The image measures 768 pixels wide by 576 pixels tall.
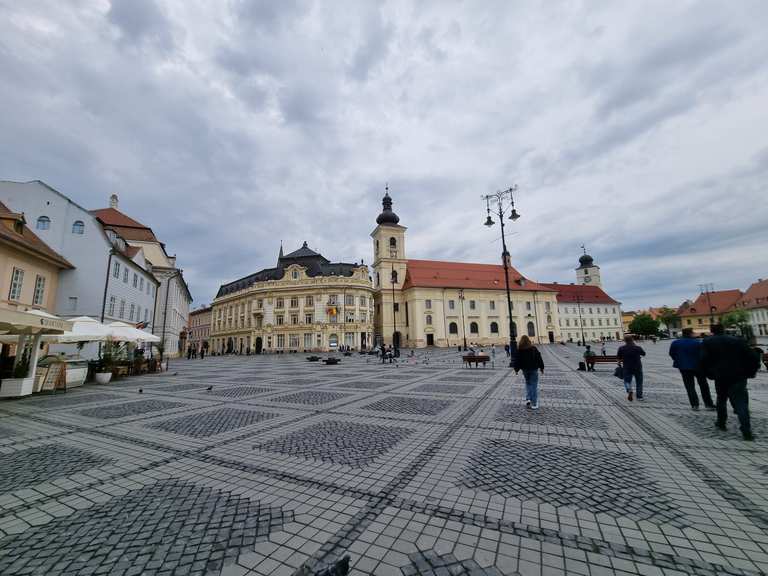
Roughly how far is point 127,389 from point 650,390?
61.7 feet

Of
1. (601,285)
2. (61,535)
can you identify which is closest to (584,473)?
(61,535)

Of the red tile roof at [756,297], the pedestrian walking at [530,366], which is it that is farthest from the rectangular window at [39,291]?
the red tile roof at [756,297]

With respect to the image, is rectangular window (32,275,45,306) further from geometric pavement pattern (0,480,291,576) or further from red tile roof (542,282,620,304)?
red tile roof (542,282,620,304)

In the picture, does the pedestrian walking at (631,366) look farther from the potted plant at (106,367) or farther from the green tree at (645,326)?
the green tree at (645,326)

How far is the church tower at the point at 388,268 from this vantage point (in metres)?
65.8

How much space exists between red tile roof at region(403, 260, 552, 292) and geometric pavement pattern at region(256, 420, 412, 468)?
5911cm

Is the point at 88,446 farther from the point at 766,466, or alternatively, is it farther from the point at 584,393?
the point at 584,393

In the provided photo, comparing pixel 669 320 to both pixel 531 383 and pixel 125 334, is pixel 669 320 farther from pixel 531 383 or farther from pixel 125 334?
pixel 125 334

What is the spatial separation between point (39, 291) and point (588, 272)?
11514 cm

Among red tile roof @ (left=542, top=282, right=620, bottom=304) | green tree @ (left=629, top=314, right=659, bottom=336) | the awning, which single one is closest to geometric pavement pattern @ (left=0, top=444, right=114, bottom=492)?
the awning

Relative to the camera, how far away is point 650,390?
10.8 m

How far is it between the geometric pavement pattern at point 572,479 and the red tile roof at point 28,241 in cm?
2418

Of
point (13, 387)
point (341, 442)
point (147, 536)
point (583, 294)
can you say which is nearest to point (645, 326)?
point (583, 294)

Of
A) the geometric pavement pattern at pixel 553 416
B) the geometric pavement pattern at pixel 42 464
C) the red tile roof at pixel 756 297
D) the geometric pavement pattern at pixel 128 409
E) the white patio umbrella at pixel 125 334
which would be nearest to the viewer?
the geometric pavement pattern at pixel 42 464
